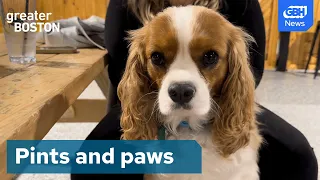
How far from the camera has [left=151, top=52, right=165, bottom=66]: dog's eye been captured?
3.19 ft

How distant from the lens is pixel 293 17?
13.6 feet

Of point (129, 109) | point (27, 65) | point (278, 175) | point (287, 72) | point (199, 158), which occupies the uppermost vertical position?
point (27, 65)

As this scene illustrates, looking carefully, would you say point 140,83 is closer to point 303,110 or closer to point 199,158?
point 199,158

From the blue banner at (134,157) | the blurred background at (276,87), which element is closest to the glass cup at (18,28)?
the blue banner at (134,157)

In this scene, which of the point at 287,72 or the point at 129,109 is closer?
the point at 129,109

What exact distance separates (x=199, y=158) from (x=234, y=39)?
0.37 m

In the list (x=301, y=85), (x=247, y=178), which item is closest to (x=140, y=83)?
(x=247, y=178)

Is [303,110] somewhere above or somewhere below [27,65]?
below

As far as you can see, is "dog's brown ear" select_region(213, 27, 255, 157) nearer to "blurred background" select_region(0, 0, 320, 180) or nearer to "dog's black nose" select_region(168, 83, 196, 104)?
"dog's black nose" select_region(168, 83, 196, 104)

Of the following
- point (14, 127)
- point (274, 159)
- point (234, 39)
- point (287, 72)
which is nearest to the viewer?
point (14, 127)

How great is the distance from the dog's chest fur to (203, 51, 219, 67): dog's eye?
0.25 meters

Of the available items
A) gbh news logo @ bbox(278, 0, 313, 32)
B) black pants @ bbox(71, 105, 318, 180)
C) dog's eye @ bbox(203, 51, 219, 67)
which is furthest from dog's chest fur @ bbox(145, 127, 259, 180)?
gbh news logo @ bbox(278, 0, 313, 32)

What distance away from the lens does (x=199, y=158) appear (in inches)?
42.9

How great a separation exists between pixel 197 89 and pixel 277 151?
50 cm
